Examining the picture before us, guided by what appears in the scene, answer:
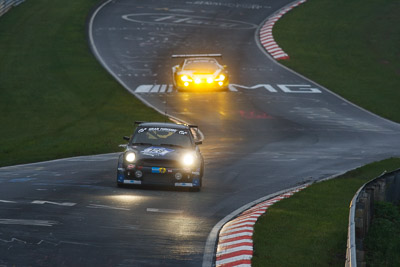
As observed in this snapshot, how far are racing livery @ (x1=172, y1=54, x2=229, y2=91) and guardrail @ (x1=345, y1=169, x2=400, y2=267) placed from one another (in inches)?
948

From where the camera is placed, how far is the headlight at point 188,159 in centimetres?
1945

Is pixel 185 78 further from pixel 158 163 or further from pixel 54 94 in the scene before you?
pixel 158 163

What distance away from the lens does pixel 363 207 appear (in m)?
13.6

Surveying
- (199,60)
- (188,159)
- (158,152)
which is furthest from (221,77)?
(158,152)

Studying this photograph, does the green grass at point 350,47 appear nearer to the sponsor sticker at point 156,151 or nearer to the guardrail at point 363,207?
the guardrail at point 363,207

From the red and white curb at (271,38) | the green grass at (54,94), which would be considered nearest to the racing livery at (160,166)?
the green grass at (54,94)

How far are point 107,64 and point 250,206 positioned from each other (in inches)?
1253

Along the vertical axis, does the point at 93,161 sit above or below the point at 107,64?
above

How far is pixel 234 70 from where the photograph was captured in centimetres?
4834

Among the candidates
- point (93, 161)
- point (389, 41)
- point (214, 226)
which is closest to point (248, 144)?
point (93, 161)

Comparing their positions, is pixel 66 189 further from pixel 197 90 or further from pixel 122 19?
pixel 122 19

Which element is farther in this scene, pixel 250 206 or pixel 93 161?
pixel 93 161

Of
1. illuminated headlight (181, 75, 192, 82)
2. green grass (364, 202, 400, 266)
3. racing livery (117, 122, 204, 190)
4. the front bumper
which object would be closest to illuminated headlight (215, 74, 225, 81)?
illuminated headlight (181, 75, 192, 82)

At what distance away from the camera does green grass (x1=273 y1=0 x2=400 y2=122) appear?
44.4 meters
